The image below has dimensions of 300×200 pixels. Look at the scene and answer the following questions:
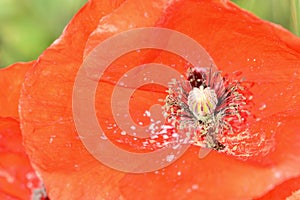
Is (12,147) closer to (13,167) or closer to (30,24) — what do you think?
(13,167)

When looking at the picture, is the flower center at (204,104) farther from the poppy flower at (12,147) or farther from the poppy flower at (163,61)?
the poppy flower at (12,147)

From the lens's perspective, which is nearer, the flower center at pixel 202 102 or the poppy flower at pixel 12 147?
the poppy flower at pixel 12 147

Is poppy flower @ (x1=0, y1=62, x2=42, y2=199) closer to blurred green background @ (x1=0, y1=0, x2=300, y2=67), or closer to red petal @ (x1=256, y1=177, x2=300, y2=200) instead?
blurred green background @ (x1=0, y1=0, x2=300, y2=67)

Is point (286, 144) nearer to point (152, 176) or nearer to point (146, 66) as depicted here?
point (152, 176)

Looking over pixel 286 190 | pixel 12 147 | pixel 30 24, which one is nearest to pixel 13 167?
pixel 12 147

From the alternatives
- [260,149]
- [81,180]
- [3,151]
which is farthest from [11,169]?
[260,149]

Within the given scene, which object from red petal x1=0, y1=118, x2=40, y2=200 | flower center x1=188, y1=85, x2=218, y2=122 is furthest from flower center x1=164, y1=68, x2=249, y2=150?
red petal x1=0, y1=118, x2=40, y2=200

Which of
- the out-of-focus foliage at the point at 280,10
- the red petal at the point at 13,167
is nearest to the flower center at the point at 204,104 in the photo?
the out-of-focus foliage at the point at 280,10
